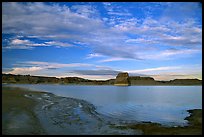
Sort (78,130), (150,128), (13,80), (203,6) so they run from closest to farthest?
(203,6) < (78,130) < (150,128) < (13,80)

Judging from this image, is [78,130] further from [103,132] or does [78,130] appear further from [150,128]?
[150,128]

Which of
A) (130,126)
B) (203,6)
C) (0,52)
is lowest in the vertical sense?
(130,126)

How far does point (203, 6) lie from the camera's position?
438cm

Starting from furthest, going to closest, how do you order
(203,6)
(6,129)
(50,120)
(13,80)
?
(13,80)
(50,120)
(6,129)
(203,6)

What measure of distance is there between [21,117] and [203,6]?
396 inches

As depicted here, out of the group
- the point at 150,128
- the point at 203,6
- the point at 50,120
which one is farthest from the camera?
the point at 50,120

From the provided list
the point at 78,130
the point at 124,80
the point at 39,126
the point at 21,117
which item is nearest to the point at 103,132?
the point at 78,130

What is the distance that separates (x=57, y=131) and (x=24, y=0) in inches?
245

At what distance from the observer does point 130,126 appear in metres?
11.2

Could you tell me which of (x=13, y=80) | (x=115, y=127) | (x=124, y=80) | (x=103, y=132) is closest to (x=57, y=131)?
(x=103, y=132)

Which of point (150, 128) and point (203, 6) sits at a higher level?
point (203, 6)

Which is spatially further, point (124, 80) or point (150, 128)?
point (124, 80)

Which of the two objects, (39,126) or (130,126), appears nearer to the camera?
(39,126)

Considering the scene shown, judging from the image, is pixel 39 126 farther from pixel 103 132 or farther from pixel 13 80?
pixel 13 80
